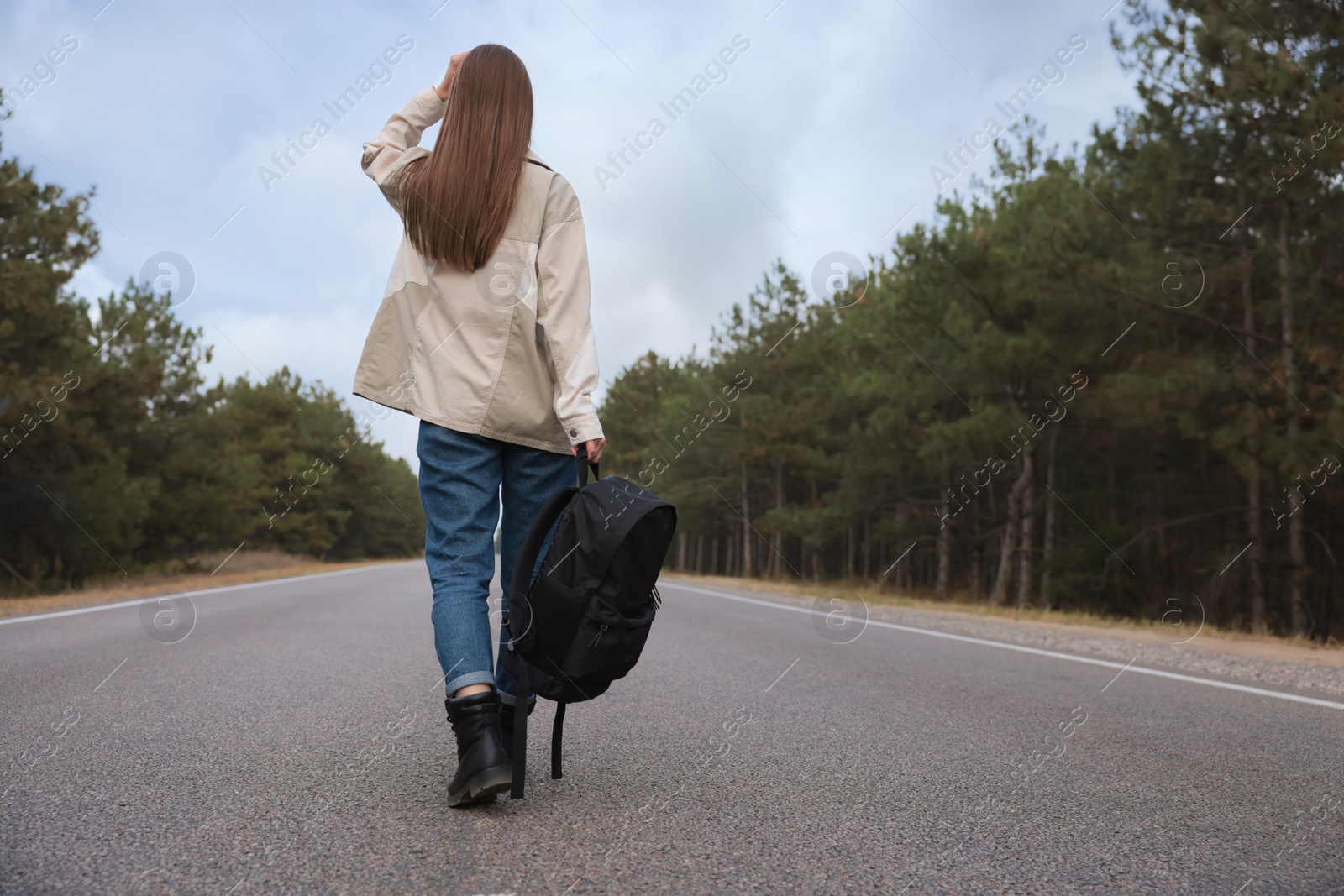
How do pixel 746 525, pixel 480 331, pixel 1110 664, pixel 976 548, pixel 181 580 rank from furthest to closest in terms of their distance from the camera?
pixel 746 525 → pixel 976 548 → pixel 181 580 → pixel 1110 664 → pixel 480 331

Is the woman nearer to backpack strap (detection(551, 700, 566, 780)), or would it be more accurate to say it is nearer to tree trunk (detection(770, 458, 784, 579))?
backpack strap (detection(551, 700, 566, 780))

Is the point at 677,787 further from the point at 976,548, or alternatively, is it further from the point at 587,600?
the point at 976,548

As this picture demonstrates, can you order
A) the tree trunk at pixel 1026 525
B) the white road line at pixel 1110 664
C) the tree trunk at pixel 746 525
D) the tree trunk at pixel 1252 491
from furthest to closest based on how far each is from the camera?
the tree trunk at pixel 746 525 → the tree trunk at pixel 1026 525 → the tree trunk at pixel 1252 491 → the white road line at pixel 1110 664

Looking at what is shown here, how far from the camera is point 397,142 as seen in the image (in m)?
2.91

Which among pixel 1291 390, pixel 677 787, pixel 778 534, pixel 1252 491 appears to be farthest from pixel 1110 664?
pixel 778 534

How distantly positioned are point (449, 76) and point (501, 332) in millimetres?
860

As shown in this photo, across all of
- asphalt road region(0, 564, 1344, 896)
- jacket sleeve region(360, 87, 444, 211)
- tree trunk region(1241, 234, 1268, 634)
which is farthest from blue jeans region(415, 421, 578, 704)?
tree trunk region(1241, 234, 1268, 634)

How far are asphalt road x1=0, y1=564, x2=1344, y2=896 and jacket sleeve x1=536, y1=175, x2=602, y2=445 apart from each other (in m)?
1.09

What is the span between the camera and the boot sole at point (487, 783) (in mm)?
2418

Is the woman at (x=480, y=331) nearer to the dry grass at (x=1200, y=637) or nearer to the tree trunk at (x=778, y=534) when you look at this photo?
the dry grass at (x=1200, y=637)

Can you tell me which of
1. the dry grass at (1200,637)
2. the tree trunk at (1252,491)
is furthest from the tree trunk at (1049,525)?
the dry grass at (1200,637)

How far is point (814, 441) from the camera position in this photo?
35250mm

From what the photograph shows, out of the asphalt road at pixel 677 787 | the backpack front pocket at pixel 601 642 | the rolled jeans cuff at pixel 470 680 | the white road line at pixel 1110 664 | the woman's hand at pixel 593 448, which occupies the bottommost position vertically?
the white road line at pixel 1110 664

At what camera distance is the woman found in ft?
8.87
